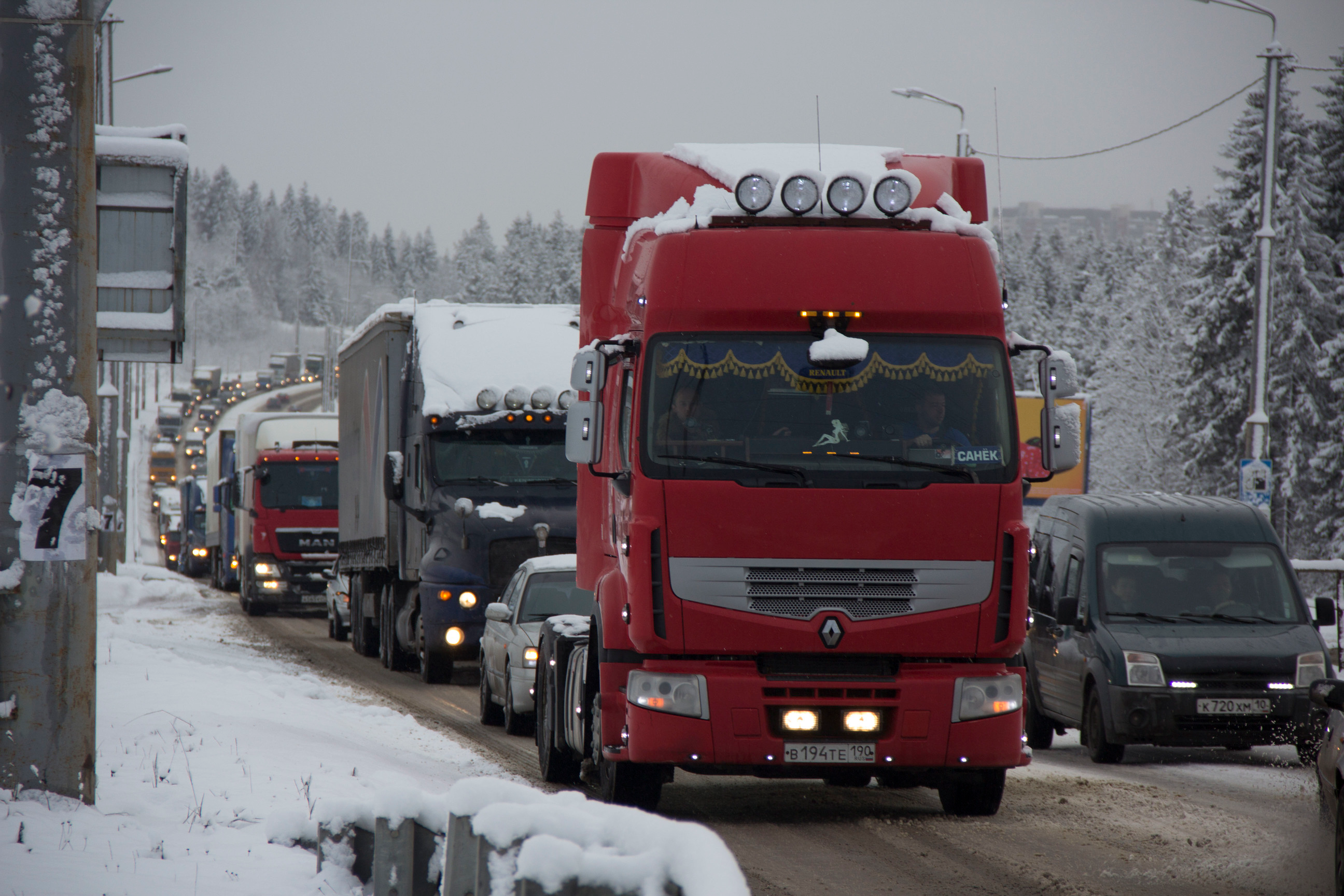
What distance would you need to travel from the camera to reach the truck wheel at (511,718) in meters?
14.3

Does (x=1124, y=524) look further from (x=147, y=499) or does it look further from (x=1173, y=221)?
(x=147, y=499)

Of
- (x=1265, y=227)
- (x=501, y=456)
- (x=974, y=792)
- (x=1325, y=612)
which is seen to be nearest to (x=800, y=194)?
(x=974, y=792)

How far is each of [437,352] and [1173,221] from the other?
7852cm

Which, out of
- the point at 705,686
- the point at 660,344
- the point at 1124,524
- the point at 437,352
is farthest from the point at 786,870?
the point at 437,352

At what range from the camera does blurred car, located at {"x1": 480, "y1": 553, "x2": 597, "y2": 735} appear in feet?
46.1

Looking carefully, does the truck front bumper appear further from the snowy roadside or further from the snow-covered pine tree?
the snow-covered pine tree

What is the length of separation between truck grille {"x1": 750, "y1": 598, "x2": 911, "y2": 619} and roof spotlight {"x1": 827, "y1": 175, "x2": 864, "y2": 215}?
2.26 m

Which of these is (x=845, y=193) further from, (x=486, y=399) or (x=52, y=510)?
(x=486, y=399)

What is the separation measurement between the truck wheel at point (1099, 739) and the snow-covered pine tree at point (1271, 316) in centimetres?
3566

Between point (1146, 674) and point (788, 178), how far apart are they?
17.6 feet

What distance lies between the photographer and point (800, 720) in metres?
8.79

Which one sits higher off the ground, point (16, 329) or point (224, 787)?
point (16, 329)

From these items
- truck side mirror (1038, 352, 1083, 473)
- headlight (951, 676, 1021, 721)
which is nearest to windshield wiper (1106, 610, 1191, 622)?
truck side mirror (1038, 352, 1083, 473)

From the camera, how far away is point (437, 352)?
63.6 ft
